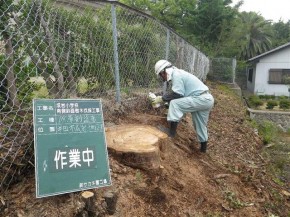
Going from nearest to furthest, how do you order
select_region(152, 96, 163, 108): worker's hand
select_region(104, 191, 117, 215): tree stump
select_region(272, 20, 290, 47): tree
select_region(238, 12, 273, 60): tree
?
select_region(104, 191, 117, 215): tree stump
select_region(152, 96, 163, 108): worker's hand
select_region(238, 12, 273, 60): tree
select_region(272, 20, 290, 47): tree

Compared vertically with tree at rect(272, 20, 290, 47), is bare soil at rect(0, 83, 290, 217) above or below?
below

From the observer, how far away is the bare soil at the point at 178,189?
240 cm

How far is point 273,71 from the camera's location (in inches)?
851

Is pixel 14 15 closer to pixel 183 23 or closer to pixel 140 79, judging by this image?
pixel 140 79

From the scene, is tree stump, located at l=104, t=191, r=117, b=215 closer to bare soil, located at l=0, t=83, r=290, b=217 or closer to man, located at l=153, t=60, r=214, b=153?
bare soil, located at l=0, t=83, r=290, b=217

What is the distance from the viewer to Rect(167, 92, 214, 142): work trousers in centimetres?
449

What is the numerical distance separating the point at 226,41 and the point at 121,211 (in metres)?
23.6

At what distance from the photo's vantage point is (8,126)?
2564 mm

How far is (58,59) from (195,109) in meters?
2.36

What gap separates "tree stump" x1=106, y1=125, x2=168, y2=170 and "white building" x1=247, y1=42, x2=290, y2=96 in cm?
1990

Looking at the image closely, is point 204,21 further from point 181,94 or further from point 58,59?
point 58,59

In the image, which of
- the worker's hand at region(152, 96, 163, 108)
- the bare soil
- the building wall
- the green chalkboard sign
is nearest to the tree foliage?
the building wall

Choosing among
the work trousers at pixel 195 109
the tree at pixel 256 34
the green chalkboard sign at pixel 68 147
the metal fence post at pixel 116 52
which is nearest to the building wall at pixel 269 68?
the tree at pixel 256 34

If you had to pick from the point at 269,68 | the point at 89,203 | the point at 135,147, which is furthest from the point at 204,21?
the point at 89,203
